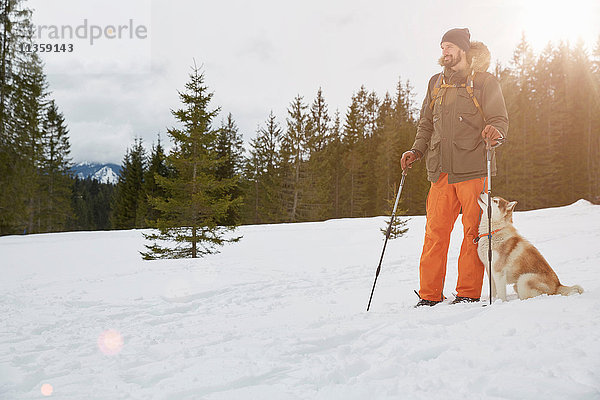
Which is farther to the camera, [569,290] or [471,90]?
[471,90]

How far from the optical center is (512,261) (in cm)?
318

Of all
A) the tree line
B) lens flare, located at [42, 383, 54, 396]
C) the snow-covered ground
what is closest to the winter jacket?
the snow-covered ground

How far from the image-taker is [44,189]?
31.8 meters

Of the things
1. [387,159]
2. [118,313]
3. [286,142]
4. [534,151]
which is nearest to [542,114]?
[534,151]

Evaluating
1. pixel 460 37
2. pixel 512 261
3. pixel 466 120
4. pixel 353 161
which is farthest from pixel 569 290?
pixel 353 161

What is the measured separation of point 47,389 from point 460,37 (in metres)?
4.40

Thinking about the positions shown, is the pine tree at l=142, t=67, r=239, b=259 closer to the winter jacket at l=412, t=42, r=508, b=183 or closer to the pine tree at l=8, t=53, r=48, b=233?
the winter jacket at l=412, t=42, r=508, b=183

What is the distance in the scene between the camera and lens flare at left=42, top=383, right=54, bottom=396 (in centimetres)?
212

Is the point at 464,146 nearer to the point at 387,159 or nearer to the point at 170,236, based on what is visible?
the point at 170,236

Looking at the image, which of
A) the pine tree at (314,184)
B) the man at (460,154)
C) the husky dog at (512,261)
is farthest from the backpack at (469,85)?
the pine tree at (314,184)

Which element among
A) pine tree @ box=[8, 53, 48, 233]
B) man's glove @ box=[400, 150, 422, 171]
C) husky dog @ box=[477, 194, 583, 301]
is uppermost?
pine tree @ box=[8, 53, 48, 233]

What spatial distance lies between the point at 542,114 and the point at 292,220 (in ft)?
85.5

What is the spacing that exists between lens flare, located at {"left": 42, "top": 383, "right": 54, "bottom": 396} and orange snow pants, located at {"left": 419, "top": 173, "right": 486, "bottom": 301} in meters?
3.14

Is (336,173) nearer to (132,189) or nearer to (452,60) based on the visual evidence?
(132,189)
